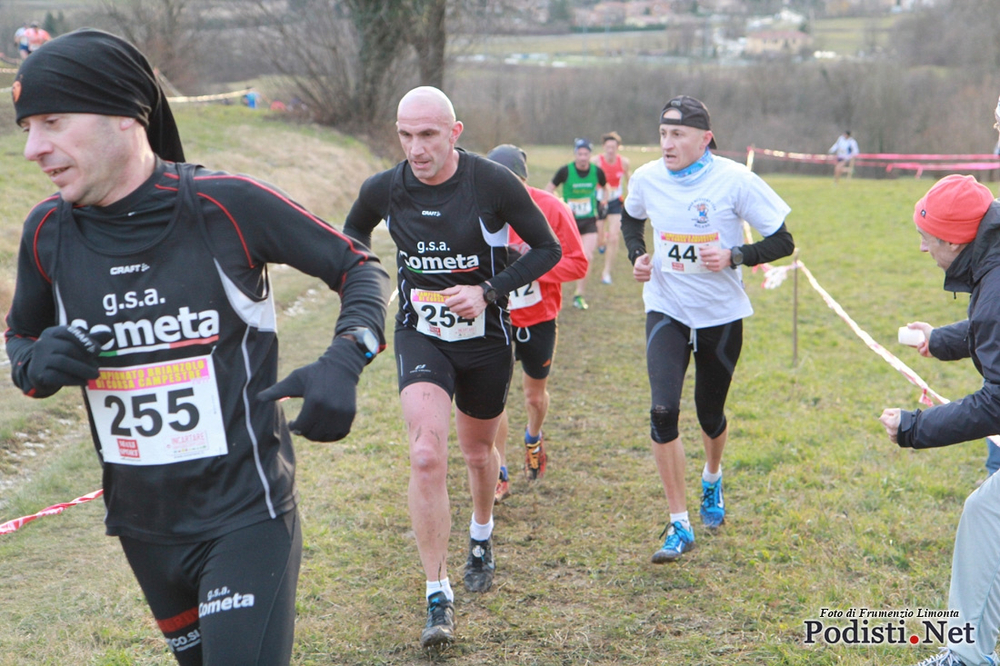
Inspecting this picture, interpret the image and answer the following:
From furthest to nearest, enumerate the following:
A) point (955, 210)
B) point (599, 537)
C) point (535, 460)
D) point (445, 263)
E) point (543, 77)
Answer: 1. point (543, 77)
2. point (535, 460)
3. point (599, 537)
4. point (445, 263)
5. point (955, 210)

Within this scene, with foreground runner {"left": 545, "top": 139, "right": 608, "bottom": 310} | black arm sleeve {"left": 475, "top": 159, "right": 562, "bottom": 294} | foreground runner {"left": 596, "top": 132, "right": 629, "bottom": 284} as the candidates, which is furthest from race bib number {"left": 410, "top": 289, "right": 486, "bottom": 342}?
foreground runner {"left": 596, "top": 132, "right": 629, "bottom": 284}

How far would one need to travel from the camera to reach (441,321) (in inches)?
168

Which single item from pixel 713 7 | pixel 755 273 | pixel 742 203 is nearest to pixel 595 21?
pixel 713 7

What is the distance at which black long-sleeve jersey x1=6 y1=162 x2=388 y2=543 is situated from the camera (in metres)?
2.29

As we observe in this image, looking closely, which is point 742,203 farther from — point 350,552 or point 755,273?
point 755,273

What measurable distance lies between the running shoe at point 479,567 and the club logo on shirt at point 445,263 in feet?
4.89

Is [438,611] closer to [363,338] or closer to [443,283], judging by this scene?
[443,283]

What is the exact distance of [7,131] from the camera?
1495 cm

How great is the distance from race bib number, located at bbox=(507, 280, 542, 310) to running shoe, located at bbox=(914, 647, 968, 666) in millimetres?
3053

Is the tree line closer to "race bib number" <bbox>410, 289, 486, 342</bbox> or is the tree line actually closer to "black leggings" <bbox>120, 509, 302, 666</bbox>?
"race bib number" <bbox>410, 289, 486, 342</bbox>

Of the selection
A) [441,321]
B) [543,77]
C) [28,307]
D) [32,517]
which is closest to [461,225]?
[441,321]

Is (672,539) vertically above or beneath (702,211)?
beneath

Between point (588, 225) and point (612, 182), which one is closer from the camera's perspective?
point (588, 225)

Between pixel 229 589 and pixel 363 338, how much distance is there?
0.72m
